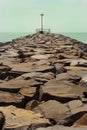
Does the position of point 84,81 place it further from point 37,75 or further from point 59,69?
point 59,69

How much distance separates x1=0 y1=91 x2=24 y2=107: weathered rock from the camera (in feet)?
10.9

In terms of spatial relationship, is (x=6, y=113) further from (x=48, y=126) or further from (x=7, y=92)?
(x=7, y=92)

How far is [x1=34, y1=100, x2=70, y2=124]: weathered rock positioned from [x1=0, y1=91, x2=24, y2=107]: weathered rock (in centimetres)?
24

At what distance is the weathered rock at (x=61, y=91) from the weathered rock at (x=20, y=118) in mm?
471

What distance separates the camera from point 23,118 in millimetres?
2850

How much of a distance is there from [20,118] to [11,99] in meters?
0.58

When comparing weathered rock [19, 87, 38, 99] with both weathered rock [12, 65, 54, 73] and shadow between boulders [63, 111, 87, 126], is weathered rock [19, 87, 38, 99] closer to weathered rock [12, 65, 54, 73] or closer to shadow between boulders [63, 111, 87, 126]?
shadow between boulders [63, 111, 87, 126]

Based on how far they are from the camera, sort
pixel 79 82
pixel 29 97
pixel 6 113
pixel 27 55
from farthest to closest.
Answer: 1. pixel 27 55
2. pixel 79 82
3. pixel 29 97
4. pixel 6 113

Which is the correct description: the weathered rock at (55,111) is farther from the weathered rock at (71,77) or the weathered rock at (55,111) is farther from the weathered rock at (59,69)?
the weathered rock at (59,69)

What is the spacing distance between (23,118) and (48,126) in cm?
26

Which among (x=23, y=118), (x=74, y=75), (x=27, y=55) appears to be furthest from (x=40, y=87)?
(x=27, y=55)

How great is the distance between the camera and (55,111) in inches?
118

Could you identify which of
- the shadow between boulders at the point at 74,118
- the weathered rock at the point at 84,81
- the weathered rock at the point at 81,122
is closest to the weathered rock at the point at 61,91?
the weathered rock at the point at 84,81

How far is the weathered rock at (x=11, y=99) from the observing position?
3.33 metres
